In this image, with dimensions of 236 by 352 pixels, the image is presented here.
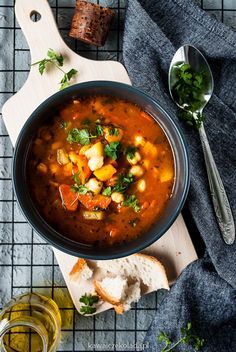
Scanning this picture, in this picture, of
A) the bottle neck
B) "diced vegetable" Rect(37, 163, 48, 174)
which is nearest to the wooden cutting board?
the bottle neck

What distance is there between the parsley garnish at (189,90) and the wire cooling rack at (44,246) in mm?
323

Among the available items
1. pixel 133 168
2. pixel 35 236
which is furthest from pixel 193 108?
pixel 35 236

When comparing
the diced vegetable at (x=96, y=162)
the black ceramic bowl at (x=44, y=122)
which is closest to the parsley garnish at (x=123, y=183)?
the diced vegetable at (x=96, y=162)

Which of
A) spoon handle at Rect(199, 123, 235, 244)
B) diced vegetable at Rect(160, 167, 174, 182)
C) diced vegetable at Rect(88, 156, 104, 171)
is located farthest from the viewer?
spoon handle at Rect(199, 123, 235, 244)

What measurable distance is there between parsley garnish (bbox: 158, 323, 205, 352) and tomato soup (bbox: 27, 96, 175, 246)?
1.75 feet

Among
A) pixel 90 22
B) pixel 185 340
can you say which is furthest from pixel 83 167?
pixel 185 340

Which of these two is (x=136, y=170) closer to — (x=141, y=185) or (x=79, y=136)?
(x=141, y=185)

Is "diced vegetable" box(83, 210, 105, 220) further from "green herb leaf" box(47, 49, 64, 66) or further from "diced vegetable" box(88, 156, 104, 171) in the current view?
"green herb leaf" box(47, 49, 64, 66)

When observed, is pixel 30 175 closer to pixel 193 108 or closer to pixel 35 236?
pixel 35 236

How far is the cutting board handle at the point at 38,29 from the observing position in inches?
103

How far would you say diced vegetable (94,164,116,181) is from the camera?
231 cm

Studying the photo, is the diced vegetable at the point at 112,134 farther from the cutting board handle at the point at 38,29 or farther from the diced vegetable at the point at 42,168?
the cutting board handle at the point at 38,29

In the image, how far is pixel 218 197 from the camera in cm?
256

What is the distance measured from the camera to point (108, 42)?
274 cm
